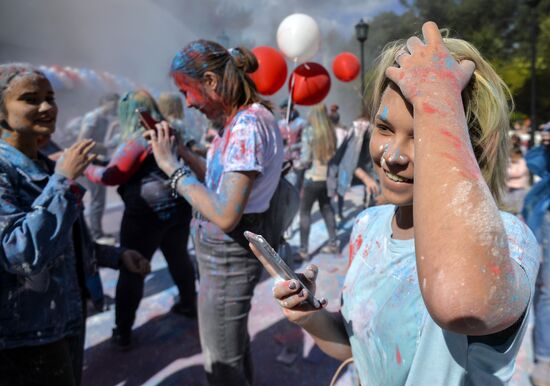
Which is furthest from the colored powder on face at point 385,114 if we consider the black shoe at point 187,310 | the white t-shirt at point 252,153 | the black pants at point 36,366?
the black shoe at point 187,310

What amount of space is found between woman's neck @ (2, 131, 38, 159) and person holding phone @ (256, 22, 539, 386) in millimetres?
1430

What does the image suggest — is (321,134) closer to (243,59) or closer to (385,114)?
(243,59)

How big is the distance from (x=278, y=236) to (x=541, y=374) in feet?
6.28

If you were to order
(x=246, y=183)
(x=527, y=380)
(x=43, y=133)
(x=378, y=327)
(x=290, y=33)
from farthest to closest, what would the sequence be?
(x=290, y=33), (x=527, y=380), (x=43, y=133), (x=246, y=183), (x=378, y=327)

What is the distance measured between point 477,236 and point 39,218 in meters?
1.41

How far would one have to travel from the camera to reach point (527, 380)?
2.37m

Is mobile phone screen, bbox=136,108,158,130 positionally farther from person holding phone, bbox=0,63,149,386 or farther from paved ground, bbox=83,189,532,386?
paved ground, bbox=83,189,532,386

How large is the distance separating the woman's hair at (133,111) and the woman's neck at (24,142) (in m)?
1.03

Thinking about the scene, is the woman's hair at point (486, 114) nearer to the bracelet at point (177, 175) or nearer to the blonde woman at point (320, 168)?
the bracelet at point (177, 175)

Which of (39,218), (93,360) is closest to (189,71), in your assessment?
(39,218)

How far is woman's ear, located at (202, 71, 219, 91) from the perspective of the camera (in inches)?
69.7

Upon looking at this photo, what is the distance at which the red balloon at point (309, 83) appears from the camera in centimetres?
374

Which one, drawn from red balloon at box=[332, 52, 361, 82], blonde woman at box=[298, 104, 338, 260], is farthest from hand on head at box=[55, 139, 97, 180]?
red balloon at box=[332, 52, 361, 82]

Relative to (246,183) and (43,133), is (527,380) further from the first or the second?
(43,133)
